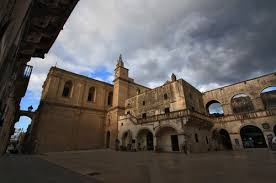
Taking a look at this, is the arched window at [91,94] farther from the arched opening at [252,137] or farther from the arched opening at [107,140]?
the arched opening at [252,137]

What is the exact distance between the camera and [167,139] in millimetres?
18609

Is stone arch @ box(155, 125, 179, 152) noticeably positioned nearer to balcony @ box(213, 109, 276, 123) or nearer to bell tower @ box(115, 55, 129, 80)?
balcony @ box(213, 109, 276, 123)

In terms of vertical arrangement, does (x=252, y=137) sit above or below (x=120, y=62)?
below

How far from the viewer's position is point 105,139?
26906 mm

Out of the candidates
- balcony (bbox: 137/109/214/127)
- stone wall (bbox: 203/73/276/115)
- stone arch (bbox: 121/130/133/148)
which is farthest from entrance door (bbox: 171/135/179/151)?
stone wall (bbox: 203/73/276/115)

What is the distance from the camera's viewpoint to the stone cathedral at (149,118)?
18.5m

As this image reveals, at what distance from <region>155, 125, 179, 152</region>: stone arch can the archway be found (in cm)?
1146

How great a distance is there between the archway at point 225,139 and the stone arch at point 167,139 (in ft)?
37.6

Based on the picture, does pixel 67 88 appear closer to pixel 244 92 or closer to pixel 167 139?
pixel 167 139

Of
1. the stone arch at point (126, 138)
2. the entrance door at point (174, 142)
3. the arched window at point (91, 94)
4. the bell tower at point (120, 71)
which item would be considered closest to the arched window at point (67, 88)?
the arched window at point (91, 94)

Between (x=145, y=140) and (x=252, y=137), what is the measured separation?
18321 millimetres

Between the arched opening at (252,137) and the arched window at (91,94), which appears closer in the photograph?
the arched opening at (252,137)

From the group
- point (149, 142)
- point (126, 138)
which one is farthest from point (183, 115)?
point (126, 138)

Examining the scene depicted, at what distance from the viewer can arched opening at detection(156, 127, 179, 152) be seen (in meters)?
17.9
